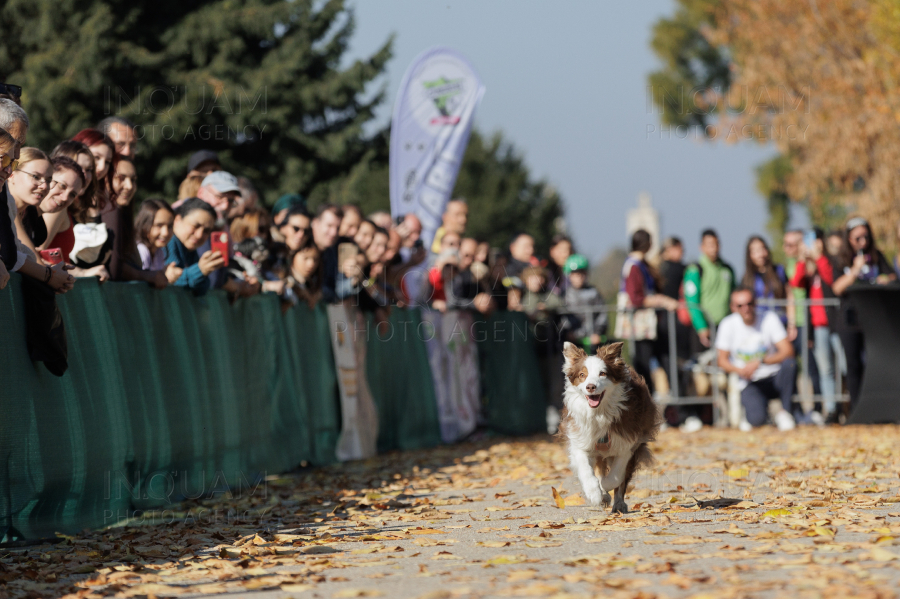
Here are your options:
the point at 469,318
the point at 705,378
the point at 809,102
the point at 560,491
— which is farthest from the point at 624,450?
the point at 809,102

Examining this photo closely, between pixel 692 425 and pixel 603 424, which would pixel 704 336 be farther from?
pixel 603 424

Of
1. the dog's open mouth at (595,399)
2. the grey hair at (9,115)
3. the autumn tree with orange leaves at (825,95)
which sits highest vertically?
the autumn tree with orange leaves at (825,95)

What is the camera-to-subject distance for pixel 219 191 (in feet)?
35.9

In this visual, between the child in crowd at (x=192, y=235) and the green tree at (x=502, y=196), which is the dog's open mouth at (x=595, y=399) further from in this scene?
the green tree at (x=502, y=196)

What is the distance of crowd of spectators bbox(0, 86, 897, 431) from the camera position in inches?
354

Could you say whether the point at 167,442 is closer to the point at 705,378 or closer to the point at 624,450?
the point at 624,450

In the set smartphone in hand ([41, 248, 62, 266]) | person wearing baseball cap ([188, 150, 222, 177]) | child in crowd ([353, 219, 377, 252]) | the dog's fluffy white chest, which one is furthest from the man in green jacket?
smartphone in hand ([41, 248, 62, 266])

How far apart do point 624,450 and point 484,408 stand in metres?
9.83

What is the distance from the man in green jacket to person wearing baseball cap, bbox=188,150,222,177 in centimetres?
840

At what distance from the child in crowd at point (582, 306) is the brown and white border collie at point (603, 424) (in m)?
9.81

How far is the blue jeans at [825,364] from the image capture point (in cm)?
1770

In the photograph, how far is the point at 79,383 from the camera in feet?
27.4

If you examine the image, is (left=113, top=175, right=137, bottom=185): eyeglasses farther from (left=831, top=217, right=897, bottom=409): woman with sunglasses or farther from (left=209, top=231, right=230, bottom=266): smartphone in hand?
(left=831, top=217, right=897, bottom=409): woman with sunglasses

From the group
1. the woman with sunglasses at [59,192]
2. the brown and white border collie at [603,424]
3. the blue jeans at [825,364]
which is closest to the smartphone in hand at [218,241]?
the woman with sunglasses at [59,192]
